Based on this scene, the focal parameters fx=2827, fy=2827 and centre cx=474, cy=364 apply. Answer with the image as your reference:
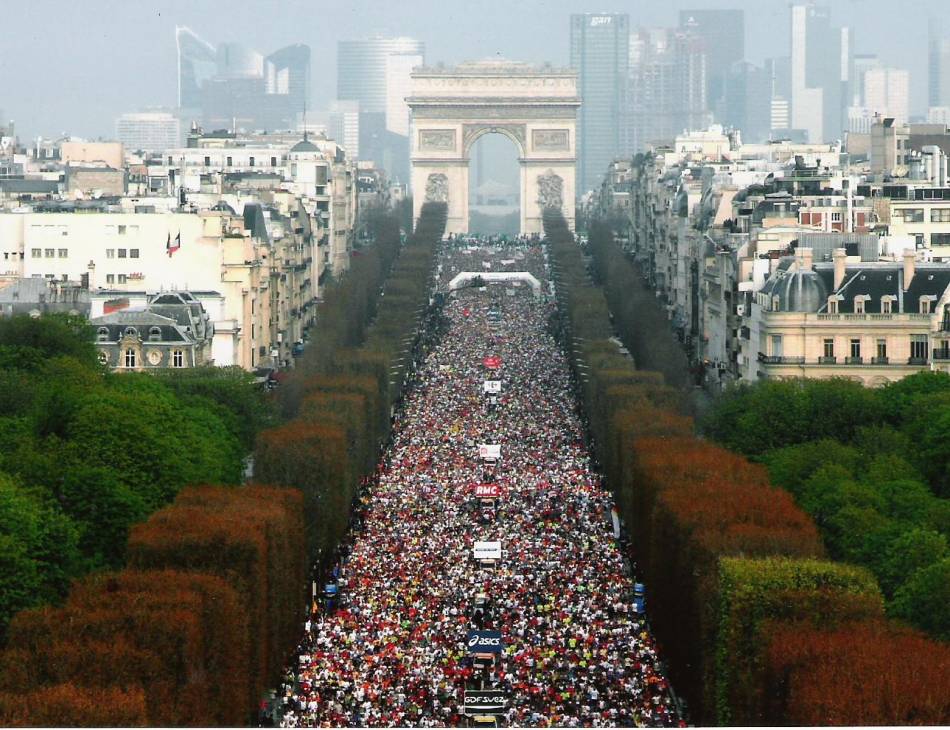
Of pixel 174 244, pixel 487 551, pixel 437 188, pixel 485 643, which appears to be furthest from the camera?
pixel 437 188

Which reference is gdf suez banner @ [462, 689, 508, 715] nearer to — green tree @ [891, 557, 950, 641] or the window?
green tree @ [891, 557, 950, 641]

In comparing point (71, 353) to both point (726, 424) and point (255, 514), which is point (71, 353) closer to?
point (726, 424)

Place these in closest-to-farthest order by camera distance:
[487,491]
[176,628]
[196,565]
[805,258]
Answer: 1. [176,628]
2. [196,565]
3. [487,491]
4. [805,258]

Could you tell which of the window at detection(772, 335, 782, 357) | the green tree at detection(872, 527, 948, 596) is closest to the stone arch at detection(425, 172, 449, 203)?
the window at detection(772, 335, 782, 357)

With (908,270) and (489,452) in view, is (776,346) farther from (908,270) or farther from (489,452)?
(489,452)

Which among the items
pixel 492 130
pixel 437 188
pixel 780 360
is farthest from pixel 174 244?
pixel 492 130

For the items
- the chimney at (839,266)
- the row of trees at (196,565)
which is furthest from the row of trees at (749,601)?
the row of trees at (196,565)
